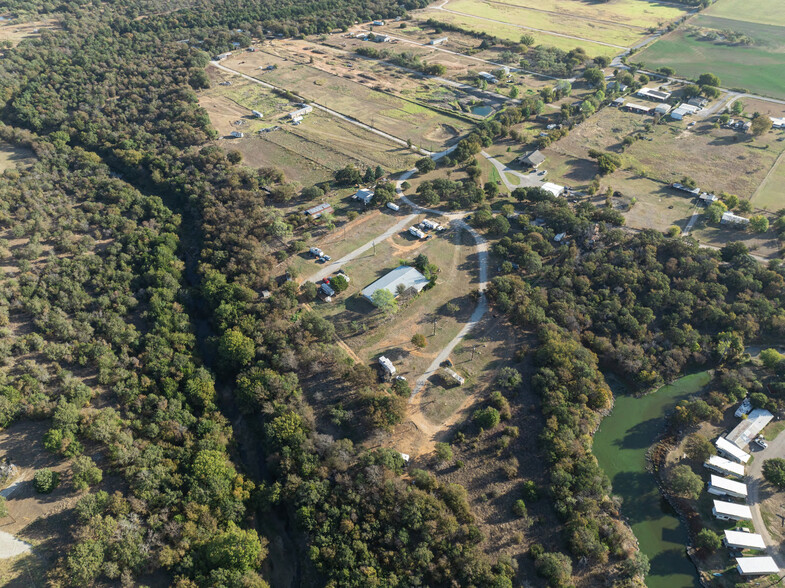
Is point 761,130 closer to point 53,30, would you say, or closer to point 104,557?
point 104,557

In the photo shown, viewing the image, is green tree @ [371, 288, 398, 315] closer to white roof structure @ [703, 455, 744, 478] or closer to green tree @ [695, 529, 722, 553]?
white roof structure @ [703, 455, 744, 478]

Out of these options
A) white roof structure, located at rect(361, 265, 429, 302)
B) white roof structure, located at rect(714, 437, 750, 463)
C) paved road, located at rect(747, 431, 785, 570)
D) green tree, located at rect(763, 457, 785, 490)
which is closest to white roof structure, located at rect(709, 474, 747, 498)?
paved road, located at rect(747, 431, 785, 570)

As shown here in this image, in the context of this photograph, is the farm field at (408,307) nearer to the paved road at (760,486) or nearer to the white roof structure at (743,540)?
the white roof structure at (743,540)

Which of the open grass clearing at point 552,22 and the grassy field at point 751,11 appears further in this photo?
the grassy field at point 751,11

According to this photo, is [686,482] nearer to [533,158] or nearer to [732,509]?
[732,509]

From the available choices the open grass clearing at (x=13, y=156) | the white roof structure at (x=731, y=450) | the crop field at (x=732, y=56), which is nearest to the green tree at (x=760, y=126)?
the crop field at (x=732, y=56)

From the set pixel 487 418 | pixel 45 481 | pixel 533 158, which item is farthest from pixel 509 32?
pixel 45 481
